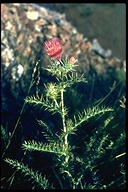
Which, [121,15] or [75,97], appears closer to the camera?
[75,97]

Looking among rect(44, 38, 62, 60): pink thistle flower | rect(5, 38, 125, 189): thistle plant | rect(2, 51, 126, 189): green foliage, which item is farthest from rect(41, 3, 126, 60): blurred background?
rect(44, 38, 62, 60): pink thistle flower

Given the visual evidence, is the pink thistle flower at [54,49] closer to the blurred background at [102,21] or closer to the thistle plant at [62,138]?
the thistle plant at [62,138]

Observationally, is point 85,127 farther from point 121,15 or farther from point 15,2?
point 121,15

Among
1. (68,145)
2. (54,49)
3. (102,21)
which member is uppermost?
(102,21)

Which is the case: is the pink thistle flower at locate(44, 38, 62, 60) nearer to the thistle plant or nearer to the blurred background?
the thistle plant

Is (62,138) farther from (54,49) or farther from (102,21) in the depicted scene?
(102,21)

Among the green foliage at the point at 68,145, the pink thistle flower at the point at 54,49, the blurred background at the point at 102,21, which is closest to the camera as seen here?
the pink thistle flower at the point at 54,49

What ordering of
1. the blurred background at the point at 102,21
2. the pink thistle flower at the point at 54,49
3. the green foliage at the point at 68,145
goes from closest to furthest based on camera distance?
1. the pink thistle flower at the point at 54,49
2. the green foliage at the point at 68,145
3. the blurred background at the point at 102,21

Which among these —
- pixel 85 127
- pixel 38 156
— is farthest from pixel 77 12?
pixel 38 156

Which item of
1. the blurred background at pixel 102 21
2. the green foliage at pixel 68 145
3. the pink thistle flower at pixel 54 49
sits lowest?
the green foliage at pixel 68 145

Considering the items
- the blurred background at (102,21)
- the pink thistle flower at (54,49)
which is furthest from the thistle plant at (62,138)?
the blurred background at (102,21)

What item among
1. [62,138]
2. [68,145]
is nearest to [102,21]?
[68,145]
